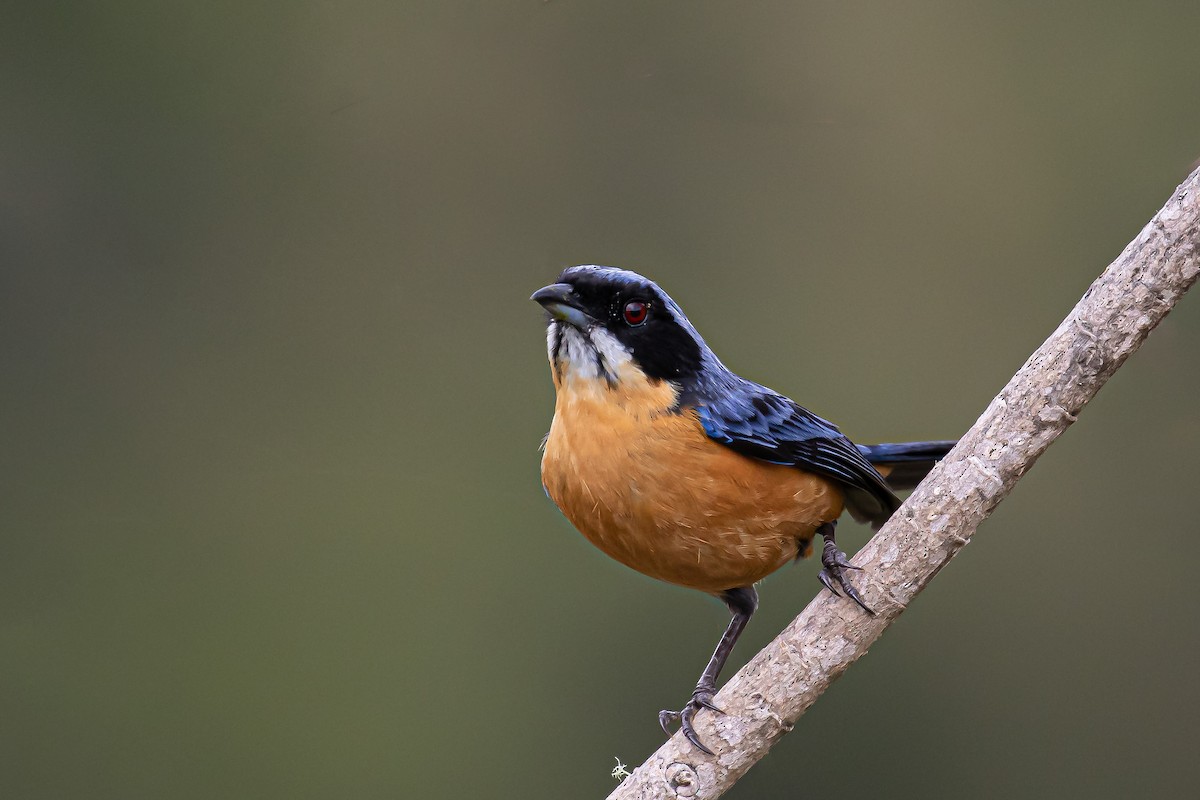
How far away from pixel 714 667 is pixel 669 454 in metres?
0.76

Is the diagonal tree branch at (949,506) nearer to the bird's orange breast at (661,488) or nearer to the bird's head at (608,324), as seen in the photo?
the bird's orange breast at (661,488)

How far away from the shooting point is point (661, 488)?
9.36 ft

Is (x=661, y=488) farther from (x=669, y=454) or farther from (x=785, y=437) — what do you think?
(x=785, y=437)

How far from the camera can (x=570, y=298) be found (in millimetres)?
2953

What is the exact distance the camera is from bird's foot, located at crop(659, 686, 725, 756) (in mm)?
2898

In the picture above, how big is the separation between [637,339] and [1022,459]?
1.00 m

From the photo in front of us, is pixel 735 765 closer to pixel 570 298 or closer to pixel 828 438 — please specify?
pixel 828 438

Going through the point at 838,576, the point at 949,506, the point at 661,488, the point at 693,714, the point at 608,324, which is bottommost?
the point at 693,714

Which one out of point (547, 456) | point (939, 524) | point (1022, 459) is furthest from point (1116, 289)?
point (547, 456)

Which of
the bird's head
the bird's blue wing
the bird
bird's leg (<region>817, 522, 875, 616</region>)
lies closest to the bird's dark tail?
the bird's blue wing

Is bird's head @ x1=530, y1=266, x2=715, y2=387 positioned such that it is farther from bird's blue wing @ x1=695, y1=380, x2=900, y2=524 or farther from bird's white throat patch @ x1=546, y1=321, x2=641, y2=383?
bird's blue wing @ x1=695, y1=380, x2=900, y2=524

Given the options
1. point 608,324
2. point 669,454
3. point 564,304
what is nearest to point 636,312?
point 608,324

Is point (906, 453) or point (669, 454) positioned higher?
point (906, 453)

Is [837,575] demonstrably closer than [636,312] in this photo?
Yes
